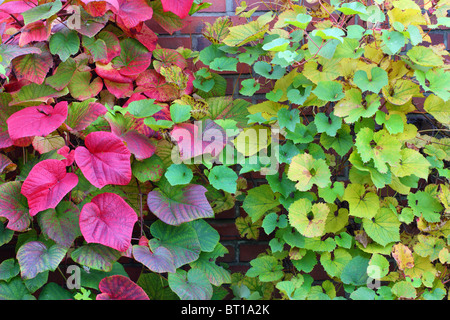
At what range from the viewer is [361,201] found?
3.56 feet

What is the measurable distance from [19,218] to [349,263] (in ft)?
2.92

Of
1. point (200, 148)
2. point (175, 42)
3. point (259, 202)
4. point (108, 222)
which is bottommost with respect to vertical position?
point (259, 202)

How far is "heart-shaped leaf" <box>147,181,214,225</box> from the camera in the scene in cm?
98

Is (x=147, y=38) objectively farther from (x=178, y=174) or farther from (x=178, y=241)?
(x=178, y=241)

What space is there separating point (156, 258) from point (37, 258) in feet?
0.94

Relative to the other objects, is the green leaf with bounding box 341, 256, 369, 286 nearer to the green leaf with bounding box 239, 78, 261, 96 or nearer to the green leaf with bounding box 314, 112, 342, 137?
the green leaf with bounding box 314, 112, 342, 137

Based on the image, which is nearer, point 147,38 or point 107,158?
point 107,158

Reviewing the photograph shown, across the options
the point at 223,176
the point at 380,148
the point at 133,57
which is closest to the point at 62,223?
the point at 223,176

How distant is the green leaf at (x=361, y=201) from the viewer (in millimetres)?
1058

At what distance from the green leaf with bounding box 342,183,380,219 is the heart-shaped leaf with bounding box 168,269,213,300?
0.45m

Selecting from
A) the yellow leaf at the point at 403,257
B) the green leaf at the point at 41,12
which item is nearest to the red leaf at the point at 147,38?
the green leaf at the point at 41,12

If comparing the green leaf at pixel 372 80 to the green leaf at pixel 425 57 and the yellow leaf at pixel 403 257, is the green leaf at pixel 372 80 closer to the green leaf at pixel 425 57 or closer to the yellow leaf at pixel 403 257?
the green leaf at pixel 425 57

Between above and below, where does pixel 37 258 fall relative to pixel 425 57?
below

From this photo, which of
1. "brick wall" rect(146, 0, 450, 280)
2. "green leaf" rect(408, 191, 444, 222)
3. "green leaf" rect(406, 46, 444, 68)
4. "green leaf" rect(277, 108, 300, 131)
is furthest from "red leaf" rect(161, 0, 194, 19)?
"green leaf" rect(408, 191, 444, 222)
